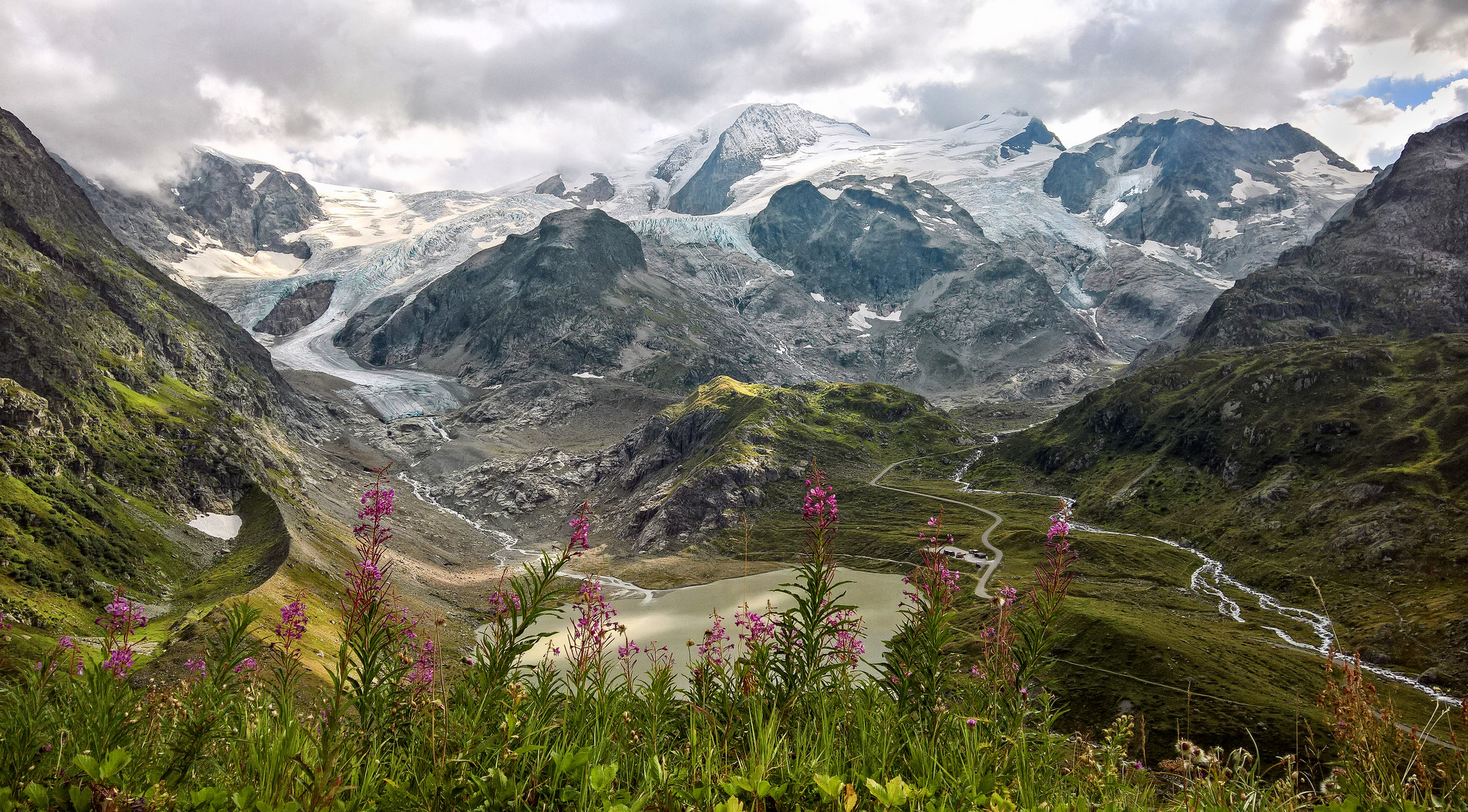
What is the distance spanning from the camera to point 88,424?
133m

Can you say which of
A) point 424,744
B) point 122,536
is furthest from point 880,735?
point 122,536

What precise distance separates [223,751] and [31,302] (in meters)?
204

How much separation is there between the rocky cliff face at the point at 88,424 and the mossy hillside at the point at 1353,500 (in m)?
185

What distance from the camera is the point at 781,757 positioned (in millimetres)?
6160

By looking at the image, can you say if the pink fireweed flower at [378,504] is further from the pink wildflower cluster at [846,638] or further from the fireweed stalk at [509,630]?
the pink wildflower cluster at [846,638]

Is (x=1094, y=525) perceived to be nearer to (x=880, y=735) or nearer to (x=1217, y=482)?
(x=1217, y=482)

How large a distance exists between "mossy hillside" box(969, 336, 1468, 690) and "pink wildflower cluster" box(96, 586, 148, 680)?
456 ft

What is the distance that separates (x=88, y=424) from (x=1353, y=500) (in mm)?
251889

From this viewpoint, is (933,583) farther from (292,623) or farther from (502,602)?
(292,623)

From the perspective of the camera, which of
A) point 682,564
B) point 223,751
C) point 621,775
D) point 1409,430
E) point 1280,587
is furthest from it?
point 682,564

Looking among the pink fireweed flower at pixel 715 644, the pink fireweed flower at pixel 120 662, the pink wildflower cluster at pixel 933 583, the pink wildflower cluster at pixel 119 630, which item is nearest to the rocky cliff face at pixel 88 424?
the pink wildflower cluster at pixel 119 630

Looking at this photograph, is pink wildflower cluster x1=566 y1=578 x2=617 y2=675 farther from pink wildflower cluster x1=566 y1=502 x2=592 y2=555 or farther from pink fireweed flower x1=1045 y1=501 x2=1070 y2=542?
pink fireweed flower x1=1045 y1=501 x2=1070 y2=542

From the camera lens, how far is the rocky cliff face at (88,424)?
102562mm

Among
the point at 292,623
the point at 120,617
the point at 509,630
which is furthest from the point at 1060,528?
the point at 120,617
